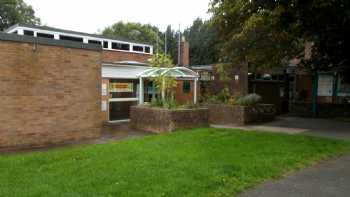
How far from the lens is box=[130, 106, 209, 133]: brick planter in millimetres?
11727

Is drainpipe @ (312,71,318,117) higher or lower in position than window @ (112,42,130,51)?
lower

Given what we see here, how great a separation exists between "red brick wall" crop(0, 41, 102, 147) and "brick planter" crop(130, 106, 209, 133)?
7.31 ft

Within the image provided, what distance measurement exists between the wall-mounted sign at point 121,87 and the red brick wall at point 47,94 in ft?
13.7

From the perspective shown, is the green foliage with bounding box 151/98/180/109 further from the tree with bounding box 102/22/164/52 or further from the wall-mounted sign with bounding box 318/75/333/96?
the tree with bounding box 102/22/164/52

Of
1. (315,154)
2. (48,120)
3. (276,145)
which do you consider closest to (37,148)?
(48,120)

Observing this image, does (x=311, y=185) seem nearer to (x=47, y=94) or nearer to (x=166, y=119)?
(x=166, y=119)

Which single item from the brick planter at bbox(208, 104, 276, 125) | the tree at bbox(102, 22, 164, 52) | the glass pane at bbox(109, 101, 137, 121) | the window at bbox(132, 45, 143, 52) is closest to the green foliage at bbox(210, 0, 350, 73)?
the brick planter at bbox(208, 104, 276, 125)

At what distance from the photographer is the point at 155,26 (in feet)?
223

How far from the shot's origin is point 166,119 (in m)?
11.8

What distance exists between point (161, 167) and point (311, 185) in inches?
103

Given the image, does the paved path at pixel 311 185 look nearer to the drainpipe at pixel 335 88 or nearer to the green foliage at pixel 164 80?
the green foliage at pixel 164 80

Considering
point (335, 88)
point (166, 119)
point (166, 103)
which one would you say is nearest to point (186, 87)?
point (166, 103)

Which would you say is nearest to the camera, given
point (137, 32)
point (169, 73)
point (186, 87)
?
point (169, 73)

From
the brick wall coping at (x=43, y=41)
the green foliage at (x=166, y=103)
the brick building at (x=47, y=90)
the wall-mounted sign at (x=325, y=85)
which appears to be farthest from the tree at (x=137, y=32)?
the brick building at (x=47, y=90)
